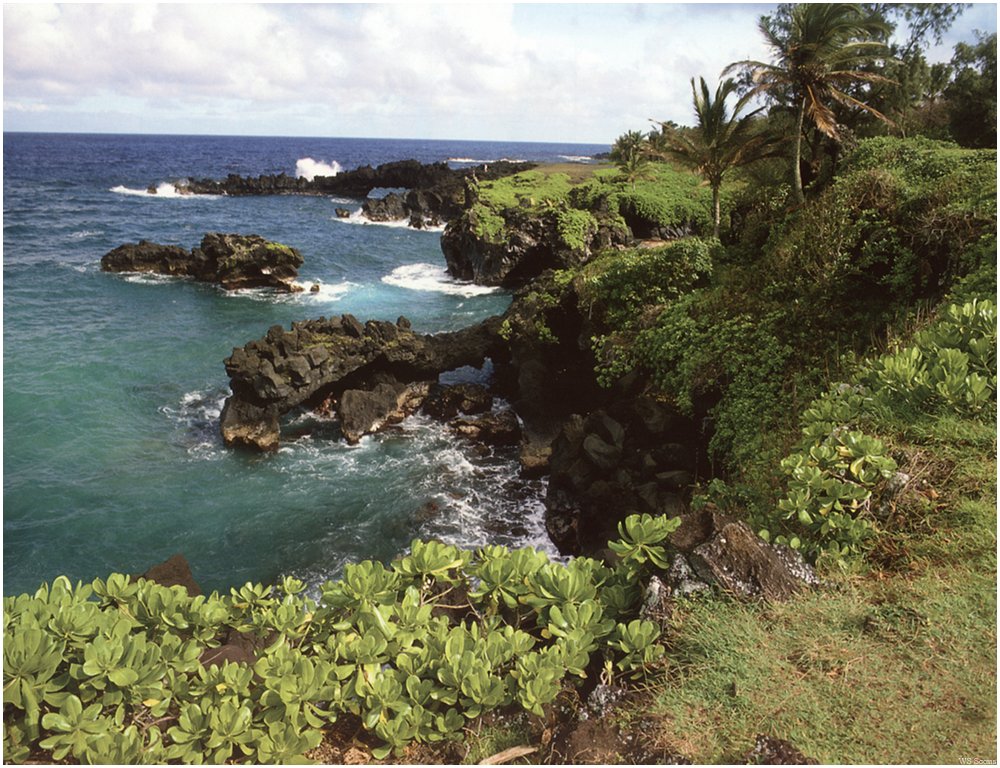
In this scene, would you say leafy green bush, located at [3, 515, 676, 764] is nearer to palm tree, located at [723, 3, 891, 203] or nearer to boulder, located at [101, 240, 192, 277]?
palm tree, located at [723, 3, 891, 203]

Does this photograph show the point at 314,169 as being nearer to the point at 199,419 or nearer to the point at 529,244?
the point at 529,244

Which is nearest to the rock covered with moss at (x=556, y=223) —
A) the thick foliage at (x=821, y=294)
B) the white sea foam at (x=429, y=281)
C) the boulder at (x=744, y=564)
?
the white sea foam at (x=429, y=281)

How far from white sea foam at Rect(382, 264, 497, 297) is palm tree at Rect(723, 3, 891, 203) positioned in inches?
843

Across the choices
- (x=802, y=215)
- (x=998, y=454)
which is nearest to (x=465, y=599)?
(x=998, y=454)

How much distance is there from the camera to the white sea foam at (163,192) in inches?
3061

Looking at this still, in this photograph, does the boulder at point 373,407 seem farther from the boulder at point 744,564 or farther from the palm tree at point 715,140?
the boulder at point 744,564

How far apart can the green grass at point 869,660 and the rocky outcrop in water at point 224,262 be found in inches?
1429

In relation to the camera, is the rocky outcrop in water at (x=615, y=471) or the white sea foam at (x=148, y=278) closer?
the rocky outcrop in water at (x=615, y=471)

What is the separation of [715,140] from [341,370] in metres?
14.7

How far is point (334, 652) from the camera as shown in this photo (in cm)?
466

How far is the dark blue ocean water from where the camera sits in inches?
588

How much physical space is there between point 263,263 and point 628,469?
30831 millimetres

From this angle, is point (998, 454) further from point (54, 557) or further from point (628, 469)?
point (54, 557)

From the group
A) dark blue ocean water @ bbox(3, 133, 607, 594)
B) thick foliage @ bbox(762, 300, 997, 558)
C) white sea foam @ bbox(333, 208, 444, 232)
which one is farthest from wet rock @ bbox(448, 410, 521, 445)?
white sea foam @ bbox(333, 208, 444, 232)
